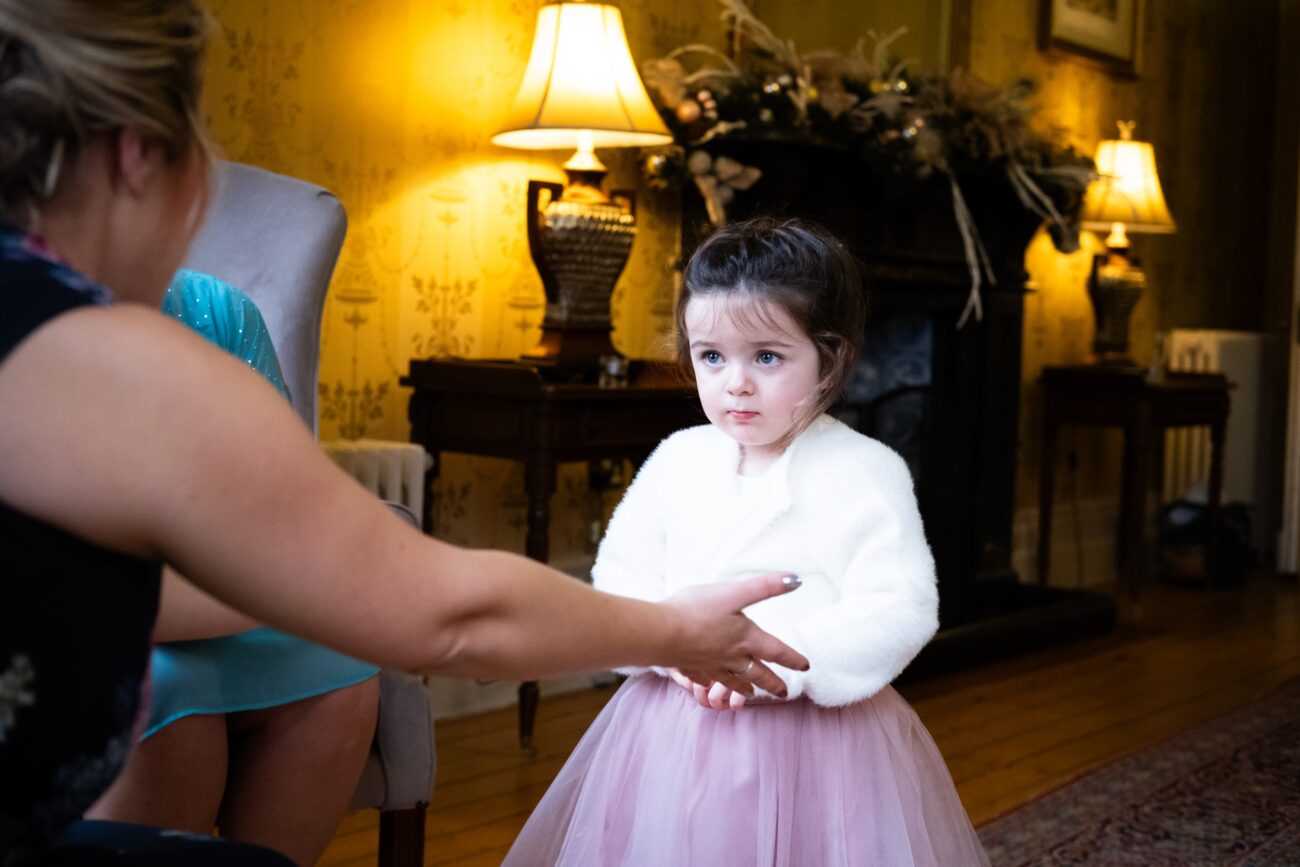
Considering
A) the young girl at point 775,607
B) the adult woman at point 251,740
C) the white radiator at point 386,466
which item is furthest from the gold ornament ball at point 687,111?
the adult woman at point 251,740

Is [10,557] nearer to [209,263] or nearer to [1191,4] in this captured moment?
[209,263]

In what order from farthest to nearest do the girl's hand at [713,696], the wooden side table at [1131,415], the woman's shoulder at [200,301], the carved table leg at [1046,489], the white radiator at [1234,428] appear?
the white radiator at [1234,428]
the carved table leg at [1046,489]
the wooden side table at [1131,415]
the woman's shoulder at [200,301]
the girl's hand at [713,696]

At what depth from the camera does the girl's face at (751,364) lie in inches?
60.6

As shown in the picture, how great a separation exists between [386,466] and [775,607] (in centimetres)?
126

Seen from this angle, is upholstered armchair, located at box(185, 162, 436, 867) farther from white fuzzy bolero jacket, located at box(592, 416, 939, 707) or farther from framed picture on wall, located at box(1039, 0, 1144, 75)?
framed picture on wall, located at box(1039, 0, 1144, 75)

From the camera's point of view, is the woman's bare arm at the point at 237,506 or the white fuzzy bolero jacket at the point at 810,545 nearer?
the woman's bare arm at the point at 237,506

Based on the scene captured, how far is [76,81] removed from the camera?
2.28 feet

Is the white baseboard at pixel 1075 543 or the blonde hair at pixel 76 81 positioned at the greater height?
the blonde hair at pixel 76 81

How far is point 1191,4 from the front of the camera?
223 inches

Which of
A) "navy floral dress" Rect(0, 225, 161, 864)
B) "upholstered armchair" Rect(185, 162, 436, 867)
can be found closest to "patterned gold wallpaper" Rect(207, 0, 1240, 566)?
"upholstered armchair" Rect(185, 162, 436, 867)

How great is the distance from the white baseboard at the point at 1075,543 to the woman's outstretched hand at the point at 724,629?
3.88 m

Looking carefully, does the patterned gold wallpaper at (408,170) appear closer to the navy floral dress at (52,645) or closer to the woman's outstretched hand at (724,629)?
the woman's outstretched hand at (724,629)

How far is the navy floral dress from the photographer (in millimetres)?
686

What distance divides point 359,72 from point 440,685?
1306mm
